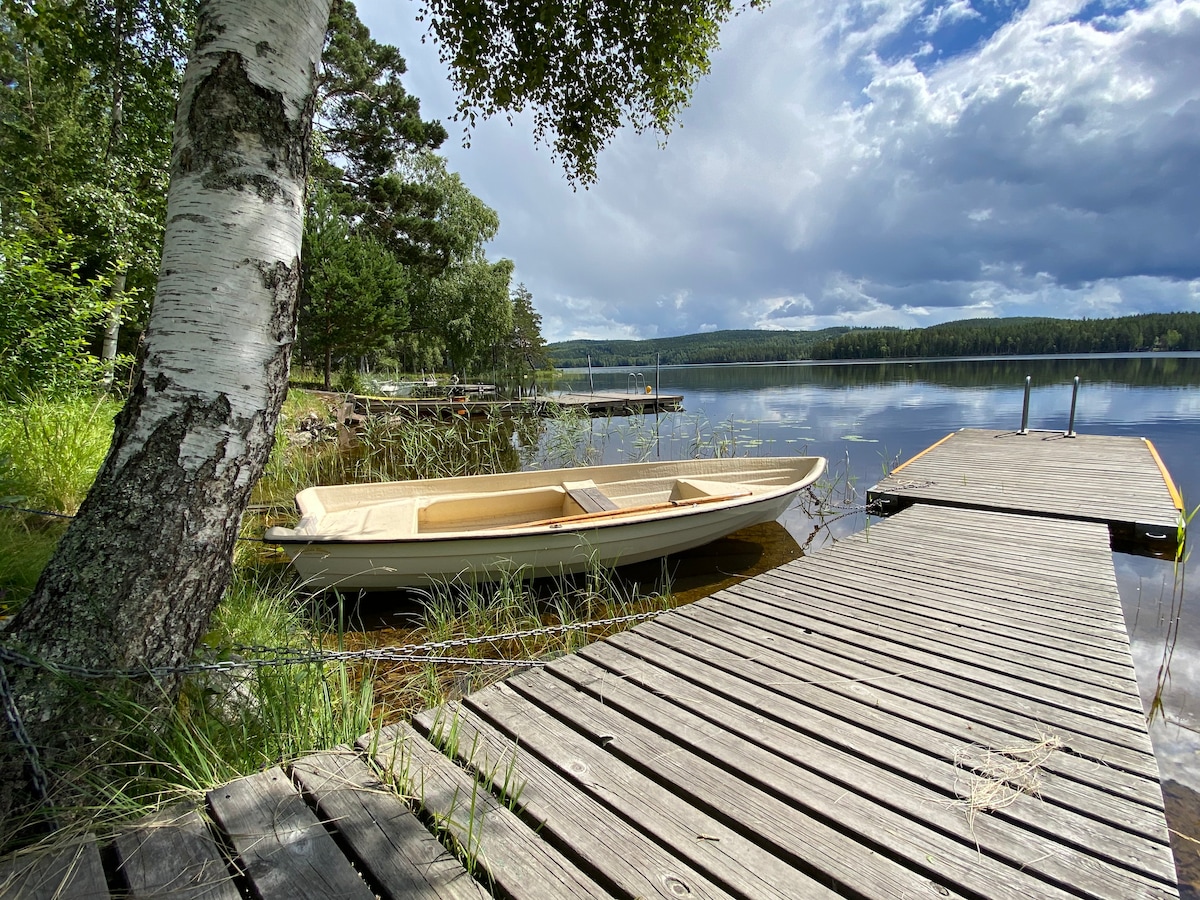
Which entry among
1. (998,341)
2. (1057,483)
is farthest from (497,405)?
(998,341)

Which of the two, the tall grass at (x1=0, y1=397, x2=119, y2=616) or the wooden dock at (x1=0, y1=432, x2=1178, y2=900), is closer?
the wooden dock at (x1=0, y1=432, x2=1178, y2=900)

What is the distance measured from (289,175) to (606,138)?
4.46 meters

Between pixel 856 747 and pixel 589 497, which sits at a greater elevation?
pixel 589 497

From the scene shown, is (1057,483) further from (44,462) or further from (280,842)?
(44,462)

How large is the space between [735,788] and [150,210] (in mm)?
10811

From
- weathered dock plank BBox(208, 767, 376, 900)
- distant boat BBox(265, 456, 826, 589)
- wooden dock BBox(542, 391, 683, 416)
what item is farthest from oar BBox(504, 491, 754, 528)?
wooden dock BBox(542, 391, 683, 416)

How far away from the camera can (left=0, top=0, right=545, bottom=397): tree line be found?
18.2 ft

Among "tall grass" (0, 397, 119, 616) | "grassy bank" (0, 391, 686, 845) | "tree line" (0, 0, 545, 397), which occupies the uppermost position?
"tree line" (0, 0, 545, 397)

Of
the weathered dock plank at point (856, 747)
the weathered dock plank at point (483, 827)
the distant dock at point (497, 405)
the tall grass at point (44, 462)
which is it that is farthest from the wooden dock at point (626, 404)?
the weathered dock plank at point (483, 827)

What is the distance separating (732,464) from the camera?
696cm

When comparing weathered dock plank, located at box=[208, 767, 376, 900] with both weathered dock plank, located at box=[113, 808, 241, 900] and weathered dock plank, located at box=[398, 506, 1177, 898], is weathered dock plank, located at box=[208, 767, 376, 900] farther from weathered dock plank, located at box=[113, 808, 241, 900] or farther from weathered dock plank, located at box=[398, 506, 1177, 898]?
weathered dock plank, located at box=[398, 506, 1177, 898]

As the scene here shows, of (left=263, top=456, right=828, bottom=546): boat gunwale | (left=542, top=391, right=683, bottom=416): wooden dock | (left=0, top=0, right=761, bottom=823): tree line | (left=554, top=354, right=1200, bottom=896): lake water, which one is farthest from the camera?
(left=542, top=391, right=683, bottom=416): wooden dock

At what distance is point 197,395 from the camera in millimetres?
1725

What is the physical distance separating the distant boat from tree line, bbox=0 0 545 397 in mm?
2043
